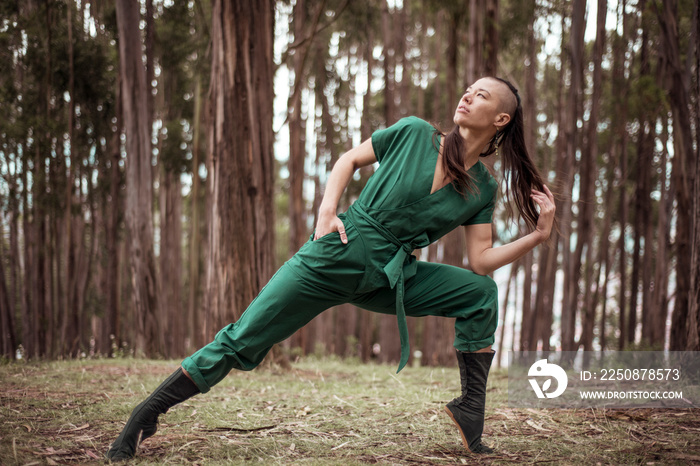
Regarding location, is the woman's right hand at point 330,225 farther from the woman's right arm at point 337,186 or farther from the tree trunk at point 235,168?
the tree trunk at point 235,168

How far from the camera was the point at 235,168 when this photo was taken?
4.69 metres

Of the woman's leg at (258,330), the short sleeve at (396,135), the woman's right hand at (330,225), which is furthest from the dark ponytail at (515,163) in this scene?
the woman's leg at (258,330)

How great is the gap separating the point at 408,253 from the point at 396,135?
505 mm

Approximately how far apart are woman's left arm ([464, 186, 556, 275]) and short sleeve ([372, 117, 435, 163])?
483mm

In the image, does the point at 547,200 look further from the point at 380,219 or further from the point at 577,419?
the point at 577,419

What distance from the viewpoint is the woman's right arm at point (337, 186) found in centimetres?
226

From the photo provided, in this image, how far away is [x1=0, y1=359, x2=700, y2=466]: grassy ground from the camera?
2.21 metres

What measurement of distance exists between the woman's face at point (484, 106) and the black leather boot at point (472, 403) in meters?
0.98

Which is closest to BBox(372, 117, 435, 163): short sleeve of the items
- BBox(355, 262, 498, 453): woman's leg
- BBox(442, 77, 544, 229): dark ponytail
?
BBox(442, 77, 544, 229): dark ponytail

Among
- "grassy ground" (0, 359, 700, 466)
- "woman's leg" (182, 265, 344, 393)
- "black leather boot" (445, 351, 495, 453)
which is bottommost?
"grassy ground" (0, 359, 700, 466)

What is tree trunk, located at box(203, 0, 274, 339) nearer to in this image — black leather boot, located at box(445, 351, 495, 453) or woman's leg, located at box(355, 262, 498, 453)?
woman's leg, located at box(355, 262, 498, 453)

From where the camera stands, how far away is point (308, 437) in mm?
2553

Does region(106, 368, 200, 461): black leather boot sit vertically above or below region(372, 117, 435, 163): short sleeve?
below

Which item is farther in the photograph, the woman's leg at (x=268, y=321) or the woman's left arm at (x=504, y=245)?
the woman's left arm at (x=504, y=245)
